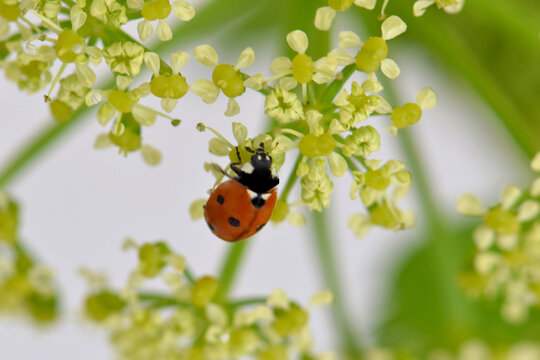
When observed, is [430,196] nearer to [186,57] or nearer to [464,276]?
[464,276]

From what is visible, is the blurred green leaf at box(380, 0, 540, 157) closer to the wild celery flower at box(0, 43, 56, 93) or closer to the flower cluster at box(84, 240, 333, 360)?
the flower cluster at box(84, 240, 333, 360)

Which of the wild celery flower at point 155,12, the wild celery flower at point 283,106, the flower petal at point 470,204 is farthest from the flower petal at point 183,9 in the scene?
the flower petal at point 470,204

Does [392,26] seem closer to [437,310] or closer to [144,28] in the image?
[144,28]

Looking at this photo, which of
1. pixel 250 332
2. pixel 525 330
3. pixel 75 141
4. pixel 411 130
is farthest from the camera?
pixel 75 141

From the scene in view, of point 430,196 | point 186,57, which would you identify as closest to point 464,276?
point 430,196

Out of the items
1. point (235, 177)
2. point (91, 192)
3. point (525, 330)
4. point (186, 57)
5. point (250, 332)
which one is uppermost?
point (186, 57)

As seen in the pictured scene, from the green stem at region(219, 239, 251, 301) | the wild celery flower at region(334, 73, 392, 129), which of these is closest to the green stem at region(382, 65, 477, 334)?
the green stem at region(219, 239, 251, 301)

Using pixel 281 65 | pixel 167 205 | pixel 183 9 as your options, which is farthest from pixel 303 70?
pixel 167 205
